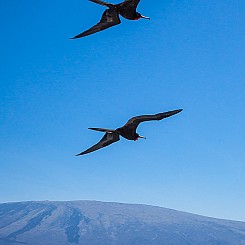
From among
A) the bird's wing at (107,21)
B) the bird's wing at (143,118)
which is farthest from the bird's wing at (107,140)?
the bird's wing at (107,21)

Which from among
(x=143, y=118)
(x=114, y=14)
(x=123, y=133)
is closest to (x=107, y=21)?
(x=114, y=14)

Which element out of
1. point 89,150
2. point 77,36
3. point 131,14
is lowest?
point 89,150

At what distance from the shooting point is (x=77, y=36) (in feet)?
28.2

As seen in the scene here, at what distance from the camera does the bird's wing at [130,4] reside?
8.90m

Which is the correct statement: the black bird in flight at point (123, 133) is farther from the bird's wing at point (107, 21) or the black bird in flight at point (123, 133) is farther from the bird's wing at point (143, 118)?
the bird's wing at point (107, 21)

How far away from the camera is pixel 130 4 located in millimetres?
8969

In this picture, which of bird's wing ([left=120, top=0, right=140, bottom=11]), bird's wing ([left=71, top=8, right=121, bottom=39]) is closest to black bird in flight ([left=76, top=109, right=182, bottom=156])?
bird's wing ([left=71, top=8, right=121, bottom=39])

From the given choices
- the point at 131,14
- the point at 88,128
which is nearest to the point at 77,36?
the point at 131,14

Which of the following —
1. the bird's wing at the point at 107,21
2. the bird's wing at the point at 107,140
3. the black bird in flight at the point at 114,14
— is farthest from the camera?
the bird's wing at the point at 107,140

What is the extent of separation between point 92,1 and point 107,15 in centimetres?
121

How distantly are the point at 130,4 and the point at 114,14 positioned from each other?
543 millimetres

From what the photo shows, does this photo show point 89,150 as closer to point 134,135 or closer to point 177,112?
point 134,135

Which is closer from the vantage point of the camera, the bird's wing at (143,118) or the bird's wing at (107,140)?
the bird's wing at (143,118)

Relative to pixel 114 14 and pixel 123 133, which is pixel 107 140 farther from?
pixel 114 14
